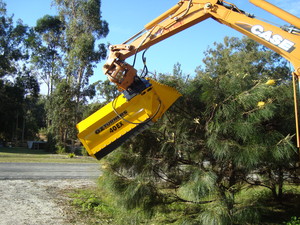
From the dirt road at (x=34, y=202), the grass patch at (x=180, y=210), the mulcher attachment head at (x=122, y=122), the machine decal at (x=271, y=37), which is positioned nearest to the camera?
the machine decal at (x=271, y=37)

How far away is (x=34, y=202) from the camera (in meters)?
6.68

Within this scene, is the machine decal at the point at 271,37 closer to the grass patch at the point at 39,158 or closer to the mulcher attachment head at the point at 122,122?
the mulcher attachment head at the point at 122,122

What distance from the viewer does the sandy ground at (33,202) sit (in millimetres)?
5453

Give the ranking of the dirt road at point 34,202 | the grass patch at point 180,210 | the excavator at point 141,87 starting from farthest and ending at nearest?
the dirt road at point 34,202, the grass patch at point 180,210, the excavator at point 141,87

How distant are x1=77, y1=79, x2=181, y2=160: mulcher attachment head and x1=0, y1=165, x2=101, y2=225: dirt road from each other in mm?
1577

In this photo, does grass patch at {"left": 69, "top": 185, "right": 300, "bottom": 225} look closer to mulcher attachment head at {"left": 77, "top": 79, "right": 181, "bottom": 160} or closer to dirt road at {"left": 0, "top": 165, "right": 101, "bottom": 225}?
dirt road at {"left": 0, "top": 165, "right": 101, "bottom": 225}

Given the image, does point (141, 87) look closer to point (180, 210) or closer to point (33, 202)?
point (180, 210)

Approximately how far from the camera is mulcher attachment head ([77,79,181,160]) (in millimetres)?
4250

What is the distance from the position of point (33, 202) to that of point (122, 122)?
3601 mm

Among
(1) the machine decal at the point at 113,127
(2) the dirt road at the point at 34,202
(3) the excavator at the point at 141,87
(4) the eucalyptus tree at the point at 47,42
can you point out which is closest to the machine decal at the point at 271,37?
(3) the excavator at the point at 141,87

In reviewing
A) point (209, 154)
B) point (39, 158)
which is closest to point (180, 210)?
point (209, 154)

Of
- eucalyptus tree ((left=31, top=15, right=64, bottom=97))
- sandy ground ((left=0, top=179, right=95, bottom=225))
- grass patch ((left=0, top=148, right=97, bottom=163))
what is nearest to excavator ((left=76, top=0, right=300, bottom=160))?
sandy ground ((left=0, top=179, right=95, bottom=225))

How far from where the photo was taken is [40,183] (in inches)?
373

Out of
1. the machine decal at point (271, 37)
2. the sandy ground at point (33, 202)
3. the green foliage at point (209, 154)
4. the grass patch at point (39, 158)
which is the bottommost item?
the sandy ground at point (33, 202)
